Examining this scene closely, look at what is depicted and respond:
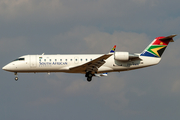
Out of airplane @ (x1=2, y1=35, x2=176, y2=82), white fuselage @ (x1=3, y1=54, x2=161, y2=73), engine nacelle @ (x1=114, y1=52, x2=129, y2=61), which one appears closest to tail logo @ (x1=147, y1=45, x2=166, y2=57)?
airplane @ (x1=2, y1=35, x2=176, y2=82)

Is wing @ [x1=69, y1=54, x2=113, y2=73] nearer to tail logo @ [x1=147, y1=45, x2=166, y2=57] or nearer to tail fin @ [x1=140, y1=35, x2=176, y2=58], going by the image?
tail fin @ [x1=140, y1=35, x2=176, y2=58]

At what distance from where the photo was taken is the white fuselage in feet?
109

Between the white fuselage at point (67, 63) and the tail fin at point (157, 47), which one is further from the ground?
the tail fin at point (157, 47)

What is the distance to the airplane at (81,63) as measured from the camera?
32969 mm

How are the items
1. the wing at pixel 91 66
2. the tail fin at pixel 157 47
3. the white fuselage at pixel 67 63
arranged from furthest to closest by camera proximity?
the tail fin at pixel 157 47
the white fuselage at pixel 67 63
the wing at pixel 91 66

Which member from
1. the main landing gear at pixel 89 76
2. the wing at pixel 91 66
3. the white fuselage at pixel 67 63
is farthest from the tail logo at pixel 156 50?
the main landing gear at pixel 89 76

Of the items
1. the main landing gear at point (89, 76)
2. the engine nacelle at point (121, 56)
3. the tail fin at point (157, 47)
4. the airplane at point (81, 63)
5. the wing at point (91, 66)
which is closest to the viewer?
the wing at point (91, 66)

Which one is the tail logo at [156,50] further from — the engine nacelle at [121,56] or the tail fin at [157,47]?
the engine nacelle at [121,56]

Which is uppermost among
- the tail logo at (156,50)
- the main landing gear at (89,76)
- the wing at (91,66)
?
the tail logo at (156,50)

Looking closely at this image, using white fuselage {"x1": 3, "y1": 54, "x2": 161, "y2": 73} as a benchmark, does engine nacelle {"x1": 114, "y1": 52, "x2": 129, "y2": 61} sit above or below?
above

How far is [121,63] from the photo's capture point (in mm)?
33344

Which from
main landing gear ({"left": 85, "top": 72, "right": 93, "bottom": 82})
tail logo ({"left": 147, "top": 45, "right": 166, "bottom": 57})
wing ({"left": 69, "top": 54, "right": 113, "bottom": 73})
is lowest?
main landing gear ({"left": 85, "top": 72, "right": 93, "bottom": 82})

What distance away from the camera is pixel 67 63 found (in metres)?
33.4

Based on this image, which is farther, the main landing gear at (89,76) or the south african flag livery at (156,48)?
the south african flag livery at (156,48)
